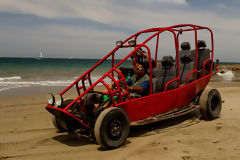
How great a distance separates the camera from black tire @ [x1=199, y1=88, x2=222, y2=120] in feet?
20.2

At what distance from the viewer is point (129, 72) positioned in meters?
6.15

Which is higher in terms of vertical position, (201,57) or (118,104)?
(201,57)

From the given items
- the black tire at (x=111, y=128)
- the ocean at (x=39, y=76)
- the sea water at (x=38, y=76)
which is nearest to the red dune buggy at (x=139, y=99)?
the black tire at (x=111, y=128)

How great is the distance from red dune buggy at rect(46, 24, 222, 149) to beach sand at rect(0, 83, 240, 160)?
0.89ft

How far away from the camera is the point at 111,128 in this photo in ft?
14.1

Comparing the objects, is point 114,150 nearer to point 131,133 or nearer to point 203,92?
point 131,133

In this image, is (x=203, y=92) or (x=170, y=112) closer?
(x=170, y=112)

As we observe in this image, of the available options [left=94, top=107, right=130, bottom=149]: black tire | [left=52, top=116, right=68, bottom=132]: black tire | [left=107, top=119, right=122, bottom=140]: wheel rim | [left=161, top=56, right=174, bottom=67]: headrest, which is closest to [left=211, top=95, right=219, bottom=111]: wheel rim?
[left=161, top=56, right=174, bottom=67]: headrest

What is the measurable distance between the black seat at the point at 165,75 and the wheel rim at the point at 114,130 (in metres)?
1.53

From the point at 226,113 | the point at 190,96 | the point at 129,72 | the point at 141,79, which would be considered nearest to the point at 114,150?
the point at 141,79

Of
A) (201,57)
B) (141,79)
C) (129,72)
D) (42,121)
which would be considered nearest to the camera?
(141,79)

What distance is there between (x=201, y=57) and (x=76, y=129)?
4178 mm

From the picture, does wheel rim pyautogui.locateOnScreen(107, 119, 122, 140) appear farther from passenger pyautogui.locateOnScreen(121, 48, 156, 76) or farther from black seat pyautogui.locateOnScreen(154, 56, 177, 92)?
passenger pyautogui.locateOnScreen(121, 48, 156, 76)


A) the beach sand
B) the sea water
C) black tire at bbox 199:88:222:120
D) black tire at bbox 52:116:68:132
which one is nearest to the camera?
the beach sand
